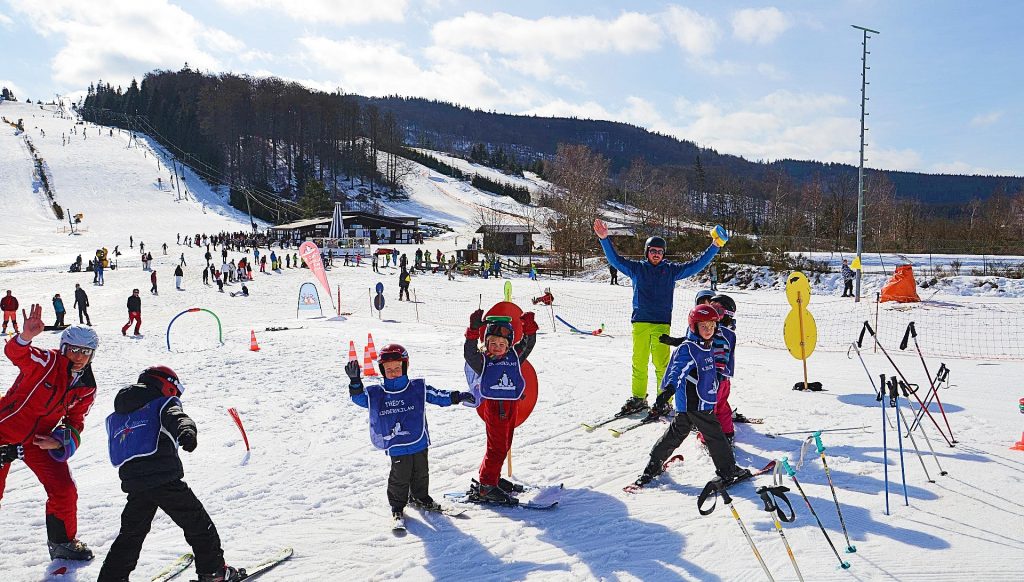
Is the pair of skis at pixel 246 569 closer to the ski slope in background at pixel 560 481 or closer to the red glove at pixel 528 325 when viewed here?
the ski slope in background at pixel 560 481

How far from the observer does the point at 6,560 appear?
429 centimetres

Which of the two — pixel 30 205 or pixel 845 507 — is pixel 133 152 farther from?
pixel 845 507

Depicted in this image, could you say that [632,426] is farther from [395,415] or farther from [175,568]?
[175,568]

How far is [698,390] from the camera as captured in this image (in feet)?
Answer: 16.0

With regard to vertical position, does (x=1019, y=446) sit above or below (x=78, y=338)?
below

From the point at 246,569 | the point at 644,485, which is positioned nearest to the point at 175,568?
the point at 246,569

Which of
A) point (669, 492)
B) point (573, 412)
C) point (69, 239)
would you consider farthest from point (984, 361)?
point (69, 239)

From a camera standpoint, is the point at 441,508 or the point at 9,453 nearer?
the point at 9,453

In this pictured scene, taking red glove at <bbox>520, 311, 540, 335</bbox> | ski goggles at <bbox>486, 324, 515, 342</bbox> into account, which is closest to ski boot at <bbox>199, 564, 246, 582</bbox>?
ski goggles at <bbox>486, 324, 515, 342</bbox>

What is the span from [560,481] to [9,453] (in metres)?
4.28

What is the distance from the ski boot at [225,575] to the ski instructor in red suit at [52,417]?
3.99 feet

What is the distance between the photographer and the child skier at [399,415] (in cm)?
469

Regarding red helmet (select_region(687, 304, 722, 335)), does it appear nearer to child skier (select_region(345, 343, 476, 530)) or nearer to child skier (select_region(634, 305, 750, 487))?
child skier (select_region(634, 305, 750, 487))

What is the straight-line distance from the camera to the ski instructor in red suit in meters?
4.13
